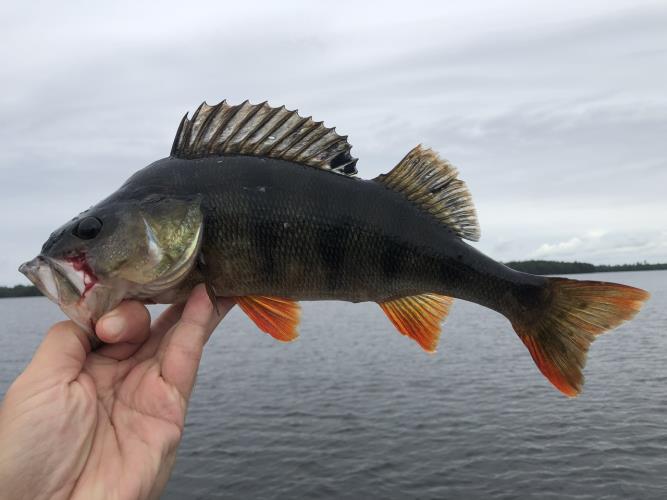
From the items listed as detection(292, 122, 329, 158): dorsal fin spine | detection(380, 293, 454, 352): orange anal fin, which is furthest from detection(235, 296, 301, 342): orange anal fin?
detection(292, 122, 329, 158): dorsal fin spine

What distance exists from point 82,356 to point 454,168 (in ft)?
9.69

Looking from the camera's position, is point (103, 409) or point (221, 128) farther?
point (221, 128)

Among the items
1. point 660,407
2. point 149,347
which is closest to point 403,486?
point 660,407

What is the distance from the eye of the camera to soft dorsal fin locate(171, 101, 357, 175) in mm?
4164

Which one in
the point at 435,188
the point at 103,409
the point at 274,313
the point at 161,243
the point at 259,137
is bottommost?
the point at 103,409

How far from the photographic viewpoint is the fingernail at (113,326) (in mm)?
3678

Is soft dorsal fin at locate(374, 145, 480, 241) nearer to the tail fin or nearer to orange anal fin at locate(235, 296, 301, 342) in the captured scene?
the tail fin

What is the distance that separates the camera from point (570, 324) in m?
4.12

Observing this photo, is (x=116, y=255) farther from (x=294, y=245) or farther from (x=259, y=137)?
(x=259, y=137)

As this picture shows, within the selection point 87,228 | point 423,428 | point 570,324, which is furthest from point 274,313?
point 423,428

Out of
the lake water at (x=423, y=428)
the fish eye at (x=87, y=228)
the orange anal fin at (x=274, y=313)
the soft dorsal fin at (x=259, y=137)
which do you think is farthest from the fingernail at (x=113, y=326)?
the lake water at (x=423, y=428)

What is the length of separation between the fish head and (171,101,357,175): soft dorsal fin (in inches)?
20.1

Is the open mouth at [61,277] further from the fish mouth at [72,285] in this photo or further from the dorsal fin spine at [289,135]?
the dorsal fin spine at [289,135]

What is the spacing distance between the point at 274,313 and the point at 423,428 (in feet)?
61.3
